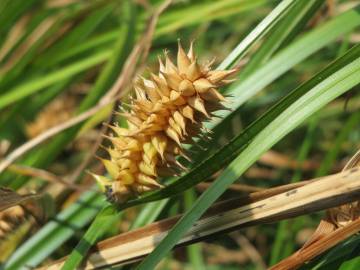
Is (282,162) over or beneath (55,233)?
over

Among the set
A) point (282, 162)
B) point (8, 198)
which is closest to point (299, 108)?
point (8, 198)

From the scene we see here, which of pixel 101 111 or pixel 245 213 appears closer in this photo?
pixel 245 213

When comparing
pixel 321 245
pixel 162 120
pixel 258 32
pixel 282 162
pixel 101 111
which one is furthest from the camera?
pixel 282 162

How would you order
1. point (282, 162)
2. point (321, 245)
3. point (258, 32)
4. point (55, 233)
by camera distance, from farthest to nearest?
point (282, 162) < point (55, 233) < point (258, 32) < point (321, 245)

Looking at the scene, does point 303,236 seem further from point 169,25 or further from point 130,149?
point 130,149

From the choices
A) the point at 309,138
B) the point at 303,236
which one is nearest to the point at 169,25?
the point at 309,138

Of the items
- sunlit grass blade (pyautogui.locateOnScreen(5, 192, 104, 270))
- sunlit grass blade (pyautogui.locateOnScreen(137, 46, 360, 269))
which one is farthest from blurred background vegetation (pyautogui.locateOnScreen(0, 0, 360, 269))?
sunlit grass blade (pyautogui.locateOnScreen(137, 46, 360, 269))

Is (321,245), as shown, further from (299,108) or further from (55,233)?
(55,233)
